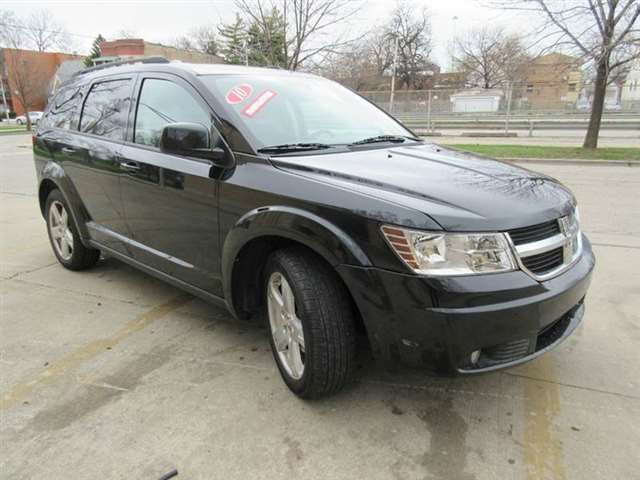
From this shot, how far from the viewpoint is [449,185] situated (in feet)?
7.51

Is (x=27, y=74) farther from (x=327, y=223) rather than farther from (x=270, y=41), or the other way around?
(x=327, y=223)

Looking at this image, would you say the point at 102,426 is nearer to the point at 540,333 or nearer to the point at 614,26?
the point at 540,333

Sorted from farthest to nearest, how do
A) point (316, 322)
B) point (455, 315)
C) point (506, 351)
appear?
point (316, 322), point (506, 351), point (455, 315)

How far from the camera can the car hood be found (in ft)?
6.77

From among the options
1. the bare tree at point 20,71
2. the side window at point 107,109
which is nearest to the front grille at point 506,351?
the side window at point 107,109

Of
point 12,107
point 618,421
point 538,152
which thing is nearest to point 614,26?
point 538,152

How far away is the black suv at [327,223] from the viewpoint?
2.02 meters

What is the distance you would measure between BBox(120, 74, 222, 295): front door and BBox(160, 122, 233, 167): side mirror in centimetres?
11

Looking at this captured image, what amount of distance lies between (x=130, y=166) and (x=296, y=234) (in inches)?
65.2

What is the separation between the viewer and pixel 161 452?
2.21 meters

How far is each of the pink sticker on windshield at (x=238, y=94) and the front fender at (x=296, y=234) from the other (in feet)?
2.46

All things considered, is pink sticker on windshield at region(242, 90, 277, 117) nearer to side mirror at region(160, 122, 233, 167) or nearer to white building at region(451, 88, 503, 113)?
side mirror at region(160, 122, 233, 167)

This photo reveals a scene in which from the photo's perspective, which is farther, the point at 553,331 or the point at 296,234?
the point at 553,331

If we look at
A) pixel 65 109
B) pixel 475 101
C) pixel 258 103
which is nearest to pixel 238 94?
pixel 258 103
